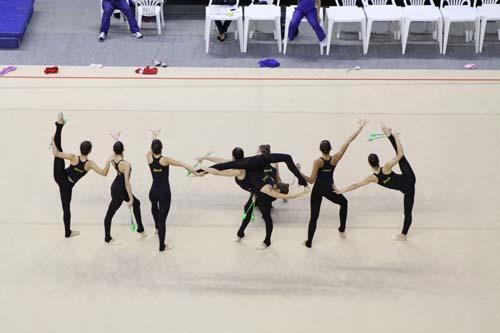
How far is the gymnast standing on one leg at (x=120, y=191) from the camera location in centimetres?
987

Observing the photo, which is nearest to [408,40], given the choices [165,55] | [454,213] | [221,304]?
[165,55]

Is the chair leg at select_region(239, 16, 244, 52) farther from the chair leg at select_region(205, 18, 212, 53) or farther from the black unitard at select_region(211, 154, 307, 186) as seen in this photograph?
the black unitard at select_region(211, 154, 307, 186)

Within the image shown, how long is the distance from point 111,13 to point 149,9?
67 cm

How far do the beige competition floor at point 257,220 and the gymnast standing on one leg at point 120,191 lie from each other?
32 cm

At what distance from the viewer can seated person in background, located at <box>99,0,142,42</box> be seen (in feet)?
49.9

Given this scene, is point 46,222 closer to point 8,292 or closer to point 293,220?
point 8,292

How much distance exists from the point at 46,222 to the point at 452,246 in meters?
4.96

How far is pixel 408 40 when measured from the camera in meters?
15.6

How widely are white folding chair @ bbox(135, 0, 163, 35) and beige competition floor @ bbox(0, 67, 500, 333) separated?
146 cm

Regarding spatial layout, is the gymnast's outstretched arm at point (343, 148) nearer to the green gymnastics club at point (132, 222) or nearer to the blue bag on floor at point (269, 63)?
the green gymnastics club at point (132, 222)

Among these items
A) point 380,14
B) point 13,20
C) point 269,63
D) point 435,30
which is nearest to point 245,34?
point 269,63

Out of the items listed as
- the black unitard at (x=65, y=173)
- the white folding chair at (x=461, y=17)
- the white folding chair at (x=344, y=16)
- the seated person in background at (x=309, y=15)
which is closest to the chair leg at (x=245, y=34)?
the seated person in background at (x=309, y=15)

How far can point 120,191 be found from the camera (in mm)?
10023

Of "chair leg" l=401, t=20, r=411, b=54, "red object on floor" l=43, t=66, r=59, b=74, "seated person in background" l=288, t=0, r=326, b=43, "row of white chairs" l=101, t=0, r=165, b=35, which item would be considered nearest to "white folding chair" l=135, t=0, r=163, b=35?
"row of white chairs" l=101, t=0, r=165, b=35
